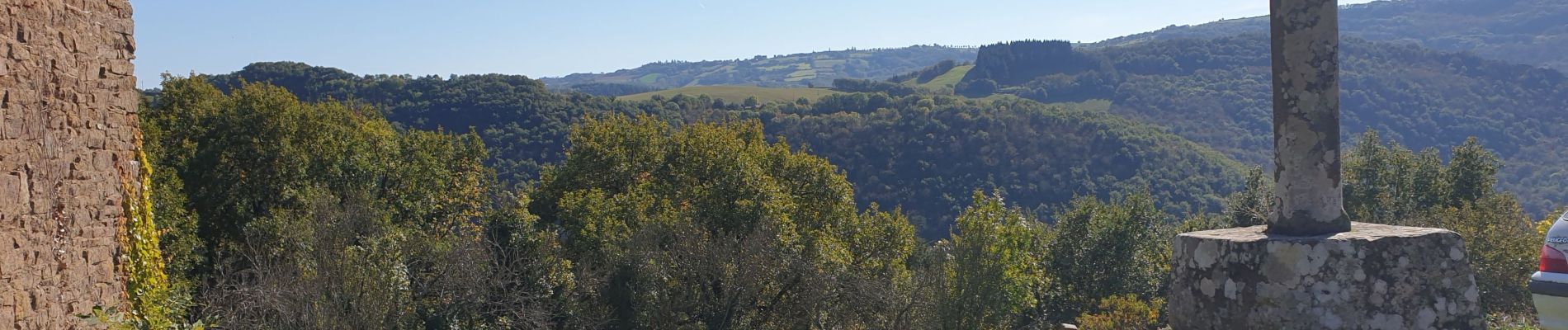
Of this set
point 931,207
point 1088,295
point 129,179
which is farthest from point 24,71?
point 931,207

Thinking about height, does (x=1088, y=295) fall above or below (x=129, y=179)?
below

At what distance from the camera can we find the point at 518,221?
819 inches

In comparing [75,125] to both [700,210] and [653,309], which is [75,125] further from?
[700,210]

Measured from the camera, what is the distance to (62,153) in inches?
245

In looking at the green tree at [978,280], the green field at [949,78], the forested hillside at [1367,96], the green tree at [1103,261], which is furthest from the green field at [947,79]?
the green tree at [978,280]

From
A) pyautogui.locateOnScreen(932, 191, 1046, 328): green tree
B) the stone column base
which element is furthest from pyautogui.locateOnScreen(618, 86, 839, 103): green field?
the stone column base

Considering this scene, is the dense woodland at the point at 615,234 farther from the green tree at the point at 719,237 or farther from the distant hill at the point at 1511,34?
the distant hill at the point at 1511,34

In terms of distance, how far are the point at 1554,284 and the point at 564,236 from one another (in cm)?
1862

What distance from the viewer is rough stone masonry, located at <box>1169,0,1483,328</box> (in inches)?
157

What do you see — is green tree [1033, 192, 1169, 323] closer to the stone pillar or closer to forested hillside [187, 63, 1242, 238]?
forested hillside [187, 63, 1242, 238]

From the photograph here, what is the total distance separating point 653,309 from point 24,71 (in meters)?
12.6

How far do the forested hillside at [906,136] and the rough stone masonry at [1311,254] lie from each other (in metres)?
41.7

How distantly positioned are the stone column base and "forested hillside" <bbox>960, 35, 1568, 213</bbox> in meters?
79.6

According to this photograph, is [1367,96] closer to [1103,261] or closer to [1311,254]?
[1103,261]
